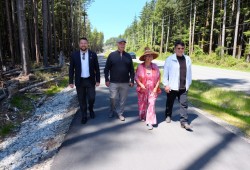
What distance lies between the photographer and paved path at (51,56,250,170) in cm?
452

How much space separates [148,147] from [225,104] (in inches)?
248

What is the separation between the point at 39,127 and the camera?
23.9ft

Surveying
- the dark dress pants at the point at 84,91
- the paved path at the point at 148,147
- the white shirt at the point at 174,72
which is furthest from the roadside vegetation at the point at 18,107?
the white shirt at the point at 174,72

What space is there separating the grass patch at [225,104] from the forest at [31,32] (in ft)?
31.8

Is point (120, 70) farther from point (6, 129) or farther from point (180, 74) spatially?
point (6, 129)

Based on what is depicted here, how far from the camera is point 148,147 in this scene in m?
5.28

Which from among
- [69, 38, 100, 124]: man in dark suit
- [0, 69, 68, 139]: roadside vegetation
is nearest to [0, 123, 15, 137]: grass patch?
[0, 69, 68, 139]: roadside vegetation

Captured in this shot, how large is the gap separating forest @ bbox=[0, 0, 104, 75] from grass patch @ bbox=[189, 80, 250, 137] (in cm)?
968

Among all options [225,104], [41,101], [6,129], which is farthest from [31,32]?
[225,104]

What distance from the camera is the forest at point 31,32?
14539mm

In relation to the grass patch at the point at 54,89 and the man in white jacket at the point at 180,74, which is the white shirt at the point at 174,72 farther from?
the grass patch at the point at 54,89

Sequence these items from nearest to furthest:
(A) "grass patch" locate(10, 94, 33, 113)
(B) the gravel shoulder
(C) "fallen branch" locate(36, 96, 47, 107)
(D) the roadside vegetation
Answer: (B) the gravel shoulder
(D) the roadside vegetation
(A) "grass patch" locate(10, 94, 33, 113)
(C) "fallen branch" locate(36, 96, 47, 107)

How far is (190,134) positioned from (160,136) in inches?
30.9

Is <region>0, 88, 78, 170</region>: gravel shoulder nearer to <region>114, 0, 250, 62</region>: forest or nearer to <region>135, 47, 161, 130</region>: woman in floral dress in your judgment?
<region>135, 47, 161, 130</region>: woman in floral dress
